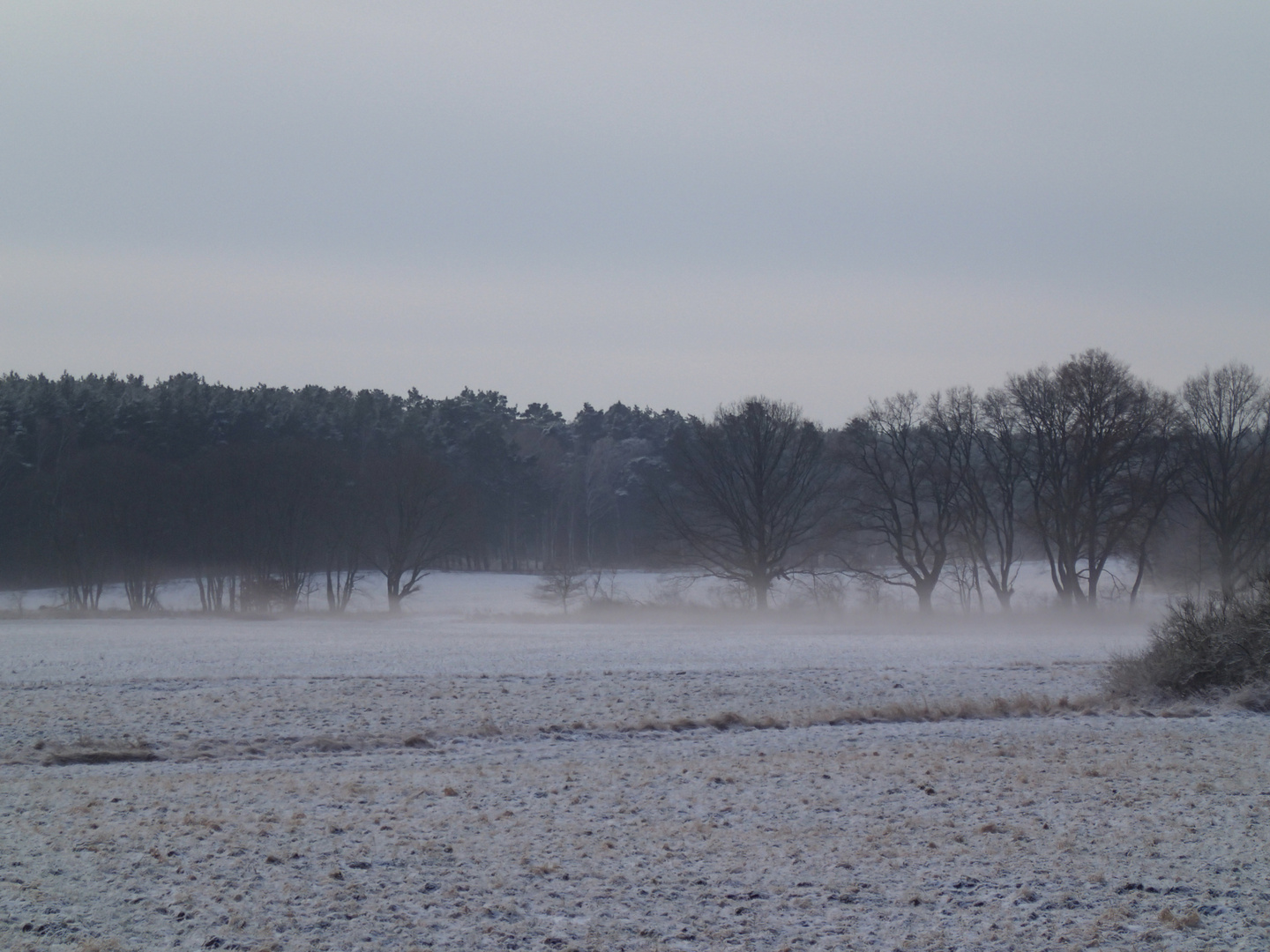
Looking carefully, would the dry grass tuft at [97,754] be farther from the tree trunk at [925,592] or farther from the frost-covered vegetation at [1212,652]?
the tree trunk at [925,592]

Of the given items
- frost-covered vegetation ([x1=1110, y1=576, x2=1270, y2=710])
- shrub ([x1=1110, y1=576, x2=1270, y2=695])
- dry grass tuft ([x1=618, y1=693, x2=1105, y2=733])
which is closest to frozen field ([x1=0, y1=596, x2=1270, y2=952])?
dry grass tuft ([x1=618, y1=693, x2=1105, y2=733])

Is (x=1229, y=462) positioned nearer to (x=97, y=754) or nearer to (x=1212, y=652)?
(x=1212, y=652)

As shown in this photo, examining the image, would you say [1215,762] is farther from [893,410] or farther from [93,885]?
[893,410]

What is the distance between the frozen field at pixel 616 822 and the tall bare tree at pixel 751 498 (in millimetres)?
35587

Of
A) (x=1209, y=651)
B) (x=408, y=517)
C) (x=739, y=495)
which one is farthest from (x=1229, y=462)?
(x=408, y=517)

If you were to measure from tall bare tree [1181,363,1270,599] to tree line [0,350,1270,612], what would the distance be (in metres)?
0.13

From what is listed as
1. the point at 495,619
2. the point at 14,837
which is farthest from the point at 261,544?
the point at 14,837

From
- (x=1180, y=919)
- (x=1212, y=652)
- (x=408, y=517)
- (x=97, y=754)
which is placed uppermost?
(x=408, y=517)

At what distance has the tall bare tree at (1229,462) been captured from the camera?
51250mm

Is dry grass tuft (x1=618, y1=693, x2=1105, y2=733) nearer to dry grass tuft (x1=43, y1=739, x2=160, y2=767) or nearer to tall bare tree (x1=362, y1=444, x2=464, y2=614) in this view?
dry grass tuft (x1=43, y1=739, x2=160, y2=767)

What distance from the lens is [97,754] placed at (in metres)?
14.5

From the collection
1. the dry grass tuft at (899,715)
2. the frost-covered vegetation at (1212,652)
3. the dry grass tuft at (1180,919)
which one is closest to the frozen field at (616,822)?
the dry grass tuft at (1180,919)

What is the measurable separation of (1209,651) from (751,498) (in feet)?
128

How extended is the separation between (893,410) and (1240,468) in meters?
17.4
